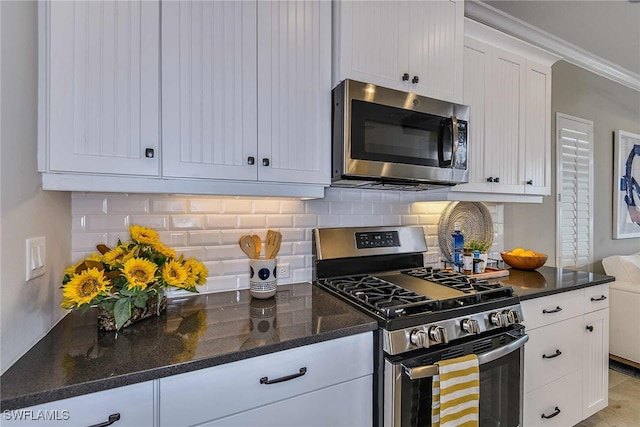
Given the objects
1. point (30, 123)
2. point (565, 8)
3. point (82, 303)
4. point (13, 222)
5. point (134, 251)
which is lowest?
point (82, 303)

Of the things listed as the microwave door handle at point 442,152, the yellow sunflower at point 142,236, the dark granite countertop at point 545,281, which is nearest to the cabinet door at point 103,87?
the yellow sunflower at point 142,236

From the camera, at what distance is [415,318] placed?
3.95 feet

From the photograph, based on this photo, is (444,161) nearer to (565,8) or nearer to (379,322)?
(379,322)

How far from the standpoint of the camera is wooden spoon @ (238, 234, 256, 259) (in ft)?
5.14

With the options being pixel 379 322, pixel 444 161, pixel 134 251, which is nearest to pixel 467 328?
pixel 379 322

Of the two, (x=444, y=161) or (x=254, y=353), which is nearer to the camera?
(x=254, y=353)

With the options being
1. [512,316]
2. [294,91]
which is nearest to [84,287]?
[294,91]

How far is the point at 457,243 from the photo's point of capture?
2129 mm

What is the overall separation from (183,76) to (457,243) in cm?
187

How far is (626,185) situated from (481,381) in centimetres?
371

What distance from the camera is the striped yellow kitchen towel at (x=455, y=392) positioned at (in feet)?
3.88

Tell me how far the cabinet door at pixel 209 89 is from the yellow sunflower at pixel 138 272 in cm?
33

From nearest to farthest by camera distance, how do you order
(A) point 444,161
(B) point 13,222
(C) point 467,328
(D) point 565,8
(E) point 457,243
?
(B) point 13,222 → (C) point 467,328 → (A) point 444,161 → (E) point 457,243 → (D) point 565,8

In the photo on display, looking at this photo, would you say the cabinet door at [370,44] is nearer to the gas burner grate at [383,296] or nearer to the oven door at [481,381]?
the gas burner grate at [383,296]
